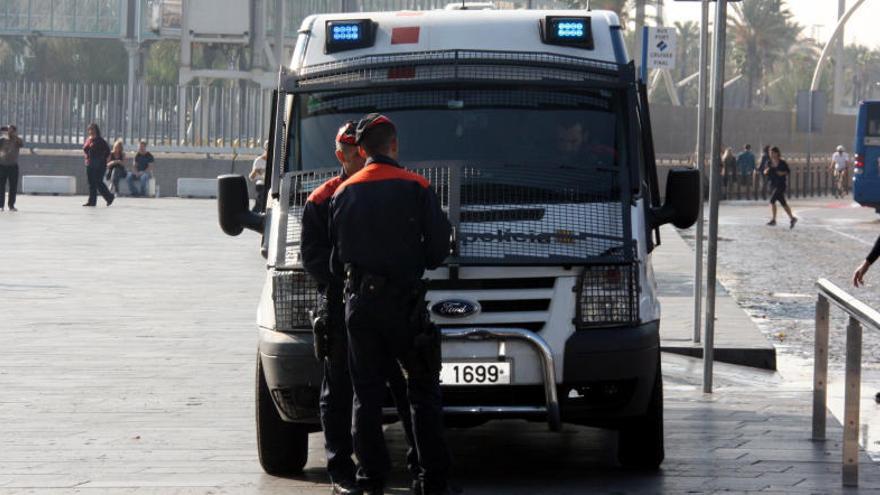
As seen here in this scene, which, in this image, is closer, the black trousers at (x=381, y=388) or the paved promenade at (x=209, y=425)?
the black trousers at (x=381, y=388)

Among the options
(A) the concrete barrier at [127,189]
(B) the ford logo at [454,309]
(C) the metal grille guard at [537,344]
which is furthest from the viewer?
(A) the concrete barrier at [127,189]

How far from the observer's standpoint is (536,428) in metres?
9.71

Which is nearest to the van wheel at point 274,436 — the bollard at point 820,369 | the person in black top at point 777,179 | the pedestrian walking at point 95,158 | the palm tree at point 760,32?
the bollard at point 820,369

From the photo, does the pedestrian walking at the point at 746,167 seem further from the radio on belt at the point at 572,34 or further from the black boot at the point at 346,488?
the black boot at the point at 346,488

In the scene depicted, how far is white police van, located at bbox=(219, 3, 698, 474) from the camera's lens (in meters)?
7.63

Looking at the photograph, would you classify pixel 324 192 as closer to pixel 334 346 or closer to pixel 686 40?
pixel 334 346

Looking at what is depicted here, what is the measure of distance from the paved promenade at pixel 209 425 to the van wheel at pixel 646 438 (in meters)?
0.07

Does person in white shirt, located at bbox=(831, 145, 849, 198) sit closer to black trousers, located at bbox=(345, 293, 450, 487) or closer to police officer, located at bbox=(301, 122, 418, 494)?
police officer, located at bbox=(301, 122, 418, 494)

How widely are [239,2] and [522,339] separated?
46677 millimetres

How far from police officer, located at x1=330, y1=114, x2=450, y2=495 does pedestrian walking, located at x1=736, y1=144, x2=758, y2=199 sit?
153 ft

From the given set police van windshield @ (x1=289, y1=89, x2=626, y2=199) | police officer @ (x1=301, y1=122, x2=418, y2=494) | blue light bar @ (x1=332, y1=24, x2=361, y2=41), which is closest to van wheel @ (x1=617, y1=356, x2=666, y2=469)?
police van windshield @ (x1=289, y1=89, x2=626, y2=199)

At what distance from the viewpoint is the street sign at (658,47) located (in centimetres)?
1912

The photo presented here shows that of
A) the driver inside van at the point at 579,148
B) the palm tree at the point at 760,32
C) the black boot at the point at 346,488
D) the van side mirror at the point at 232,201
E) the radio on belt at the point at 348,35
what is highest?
the palm tree at the point at 760,32

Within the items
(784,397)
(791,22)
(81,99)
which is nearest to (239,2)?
(81,99)
